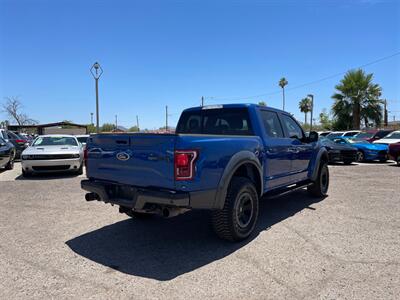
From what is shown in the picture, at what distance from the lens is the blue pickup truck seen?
12.5 ft

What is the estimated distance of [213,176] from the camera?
405cm

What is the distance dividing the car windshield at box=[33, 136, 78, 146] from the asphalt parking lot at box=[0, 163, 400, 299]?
5.27 m

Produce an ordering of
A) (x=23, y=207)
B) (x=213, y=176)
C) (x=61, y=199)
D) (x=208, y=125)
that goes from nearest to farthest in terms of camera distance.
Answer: (x=213, y=176), (x=208, y=125), (x=23, y=207), (x=61, y=199)

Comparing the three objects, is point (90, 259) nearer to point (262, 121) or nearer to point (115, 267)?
point (115, 267)

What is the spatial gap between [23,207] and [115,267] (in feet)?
12.6

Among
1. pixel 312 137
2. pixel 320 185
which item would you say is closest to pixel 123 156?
pixel 312 137

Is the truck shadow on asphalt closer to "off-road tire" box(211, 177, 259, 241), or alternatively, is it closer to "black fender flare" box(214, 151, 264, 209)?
"off-road tire" box(211, 177, 259, 241)

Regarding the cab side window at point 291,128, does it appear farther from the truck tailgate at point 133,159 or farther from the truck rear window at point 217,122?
the truck tailgate at point 133,159

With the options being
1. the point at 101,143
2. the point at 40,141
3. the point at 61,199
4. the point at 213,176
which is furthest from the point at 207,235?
the point at 40,141

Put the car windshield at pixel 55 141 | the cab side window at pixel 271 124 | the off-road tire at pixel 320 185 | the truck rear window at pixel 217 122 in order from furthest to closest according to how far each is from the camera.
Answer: the car windshield at pixel 55 141 → the off-road tire at pixel 320 185 → the cab side window at pixel 271 124 → the truck rear window at pixel 217 122

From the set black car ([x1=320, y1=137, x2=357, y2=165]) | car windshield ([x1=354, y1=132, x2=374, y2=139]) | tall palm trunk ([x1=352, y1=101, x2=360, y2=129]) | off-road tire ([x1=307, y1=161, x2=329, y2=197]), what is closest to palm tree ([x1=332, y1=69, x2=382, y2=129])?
tall palm trunk ([x1=352, y1=101, x2=360, y2=129])

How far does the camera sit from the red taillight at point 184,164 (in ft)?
12.3

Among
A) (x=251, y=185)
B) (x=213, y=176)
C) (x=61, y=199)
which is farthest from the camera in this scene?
(x=61, y=199)

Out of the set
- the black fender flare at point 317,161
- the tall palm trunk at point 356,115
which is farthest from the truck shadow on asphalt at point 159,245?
the tall palm trunk at point 356,115
